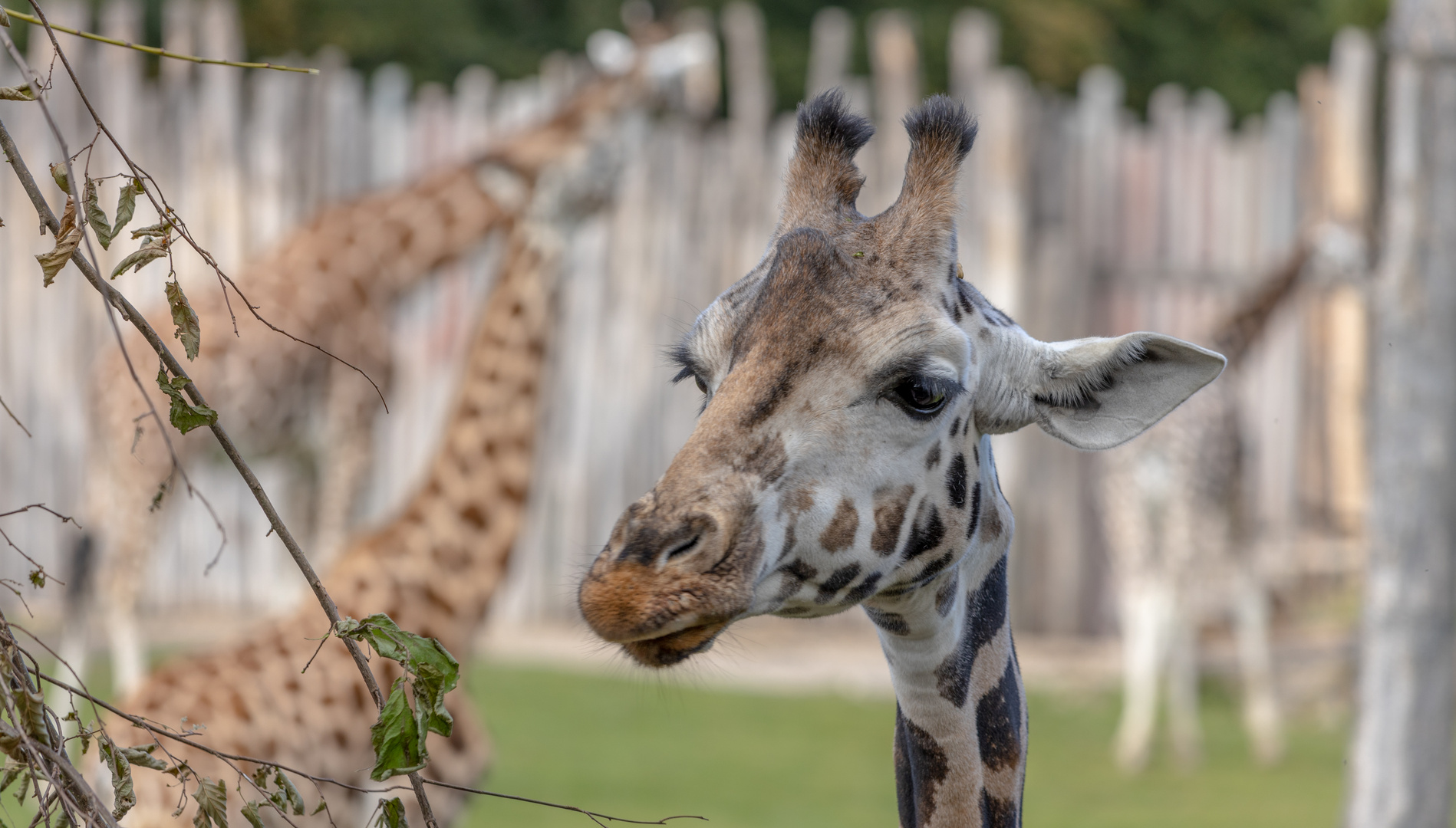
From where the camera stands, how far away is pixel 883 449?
1901 millimetres

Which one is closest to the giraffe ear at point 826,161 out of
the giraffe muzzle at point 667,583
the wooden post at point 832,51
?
the giraffe muzzle at point 667,583

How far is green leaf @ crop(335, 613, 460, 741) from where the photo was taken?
1.62 metres

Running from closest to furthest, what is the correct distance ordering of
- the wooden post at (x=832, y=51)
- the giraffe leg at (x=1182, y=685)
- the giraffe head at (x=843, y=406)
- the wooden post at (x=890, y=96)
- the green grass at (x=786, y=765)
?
the giraffe head at (x=843, y=406), the green grass at (x=786, y=765), the giraffe leg at (x=1182, y=685), the wooden post at (x=890, y=96), the wooden post at (x=832, y=51)

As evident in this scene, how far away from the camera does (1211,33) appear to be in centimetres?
2177

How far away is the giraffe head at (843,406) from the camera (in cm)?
169

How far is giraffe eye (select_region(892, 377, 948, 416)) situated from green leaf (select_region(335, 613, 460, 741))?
0.66 meters

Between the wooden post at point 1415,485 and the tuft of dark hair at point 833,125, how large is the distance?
2834 mm

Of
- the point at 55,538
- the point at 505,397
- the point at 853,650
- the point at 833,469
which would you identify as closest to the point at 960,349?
the point at 833,469

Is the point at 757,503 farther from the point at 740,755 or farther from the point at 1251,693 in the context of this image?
the point at 1251,693

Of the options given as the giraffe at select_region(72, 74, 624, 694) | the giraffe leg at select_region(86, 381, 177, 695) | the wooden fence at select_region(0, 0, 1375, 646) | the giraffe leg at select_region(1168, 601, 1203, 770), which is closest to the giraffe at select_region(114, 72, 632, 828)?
the giraffe at select_region(72, 74, 624, 694)

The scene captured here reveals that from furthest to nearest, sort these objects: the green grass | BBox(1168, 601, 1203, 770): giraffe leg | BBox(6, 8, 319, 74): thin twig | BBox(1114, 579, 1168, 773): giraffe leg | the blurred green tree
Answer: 1. the blurred green tree
2. BBox(1168, 601, 1203, 770): giraffe leg
3. BBox(1114, 579, 1168, 773): giraffe leg
4. the green grass
5. BBox(6, 8, 319, 74): thin twig

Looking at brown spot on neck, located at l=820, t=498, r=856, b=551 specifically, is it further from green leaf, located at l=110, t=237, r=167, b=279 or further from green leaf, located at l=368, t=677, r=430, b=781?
green leaf, located at l=110, t=237, r=167, b=279

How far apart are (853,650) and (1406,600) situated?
5.40m

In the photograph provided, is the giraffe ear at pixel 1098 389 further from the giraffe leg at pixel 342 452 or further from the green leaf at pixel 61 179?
the giraffe leg at pixel 342 452
